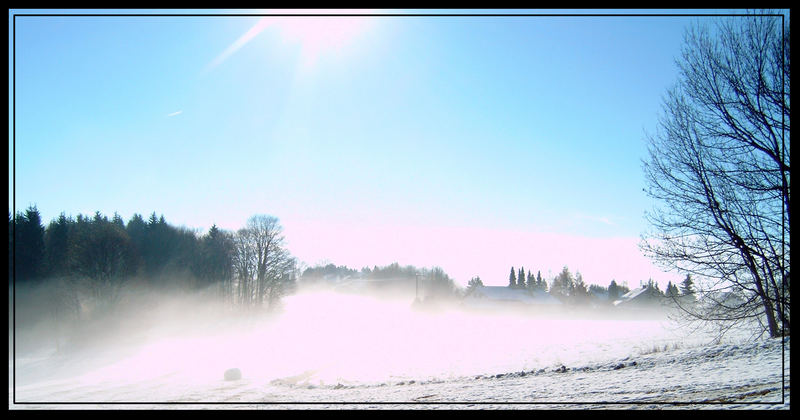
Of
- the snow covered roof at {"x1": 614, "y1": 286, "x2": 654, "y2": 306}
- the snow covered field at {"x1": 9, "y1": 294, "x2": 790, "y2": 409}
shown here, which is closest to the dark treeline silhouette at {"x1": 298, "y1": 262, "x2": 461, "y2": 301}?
the snow covered field at {"x1": 9, "y1": 294, "x2": 790, "y2": 409}

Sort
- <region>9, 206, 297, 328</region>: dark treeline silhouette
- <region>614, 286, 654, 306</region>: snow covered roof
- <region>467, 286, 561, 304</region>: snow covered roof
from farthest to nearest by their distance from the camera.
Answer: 1. <region>467, 286, 561, 304</region>: snow covered roof
2. <region>614, 286, 654, 306</region>: snow covered roof
3. <region>9, 206, 297, 328</region>: dark treeline silhouette

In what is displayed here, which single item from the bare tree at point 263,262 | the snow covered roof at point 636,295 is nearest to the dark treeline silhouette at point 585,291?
the snow covered roof at point 636,295

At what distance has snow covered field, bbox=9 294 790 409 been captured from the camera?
4867 mm

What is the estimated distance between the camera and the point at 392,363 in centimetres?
938

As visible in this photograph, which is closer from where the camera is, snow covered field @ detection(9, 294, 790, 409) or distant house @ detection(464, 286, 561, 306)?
snow covered field @ detection(9, 294, 790, 409)

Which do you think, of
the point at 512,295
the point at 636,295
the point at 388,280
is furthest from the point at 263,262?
the point at 636,295

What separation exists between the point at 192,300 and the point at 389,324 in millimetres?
4443

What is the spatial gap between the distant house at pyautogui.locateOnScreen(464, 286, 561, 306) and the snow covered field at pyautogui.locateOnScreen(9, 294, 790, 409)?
57 cm

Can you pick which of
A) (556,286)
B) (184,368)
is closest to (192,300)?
(184,368)

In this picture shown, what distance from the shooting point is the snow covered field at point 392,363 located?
16.0 ft

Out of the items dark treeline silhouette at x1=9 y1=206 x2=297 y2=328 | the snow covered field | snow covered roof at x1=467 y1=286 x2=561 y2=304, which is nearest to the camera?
the snow covered field

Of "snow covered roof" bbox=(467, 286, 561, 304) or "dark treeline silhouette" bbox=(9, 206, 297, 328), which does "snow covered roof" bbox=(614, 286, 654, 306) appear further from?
"dark treeline silhouette" bbox=(9, 206, 297, 328)

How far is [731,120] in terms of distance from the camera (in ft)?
22.7

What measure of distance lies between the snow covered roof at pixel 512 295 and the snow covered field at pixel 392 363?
0.78 metres
